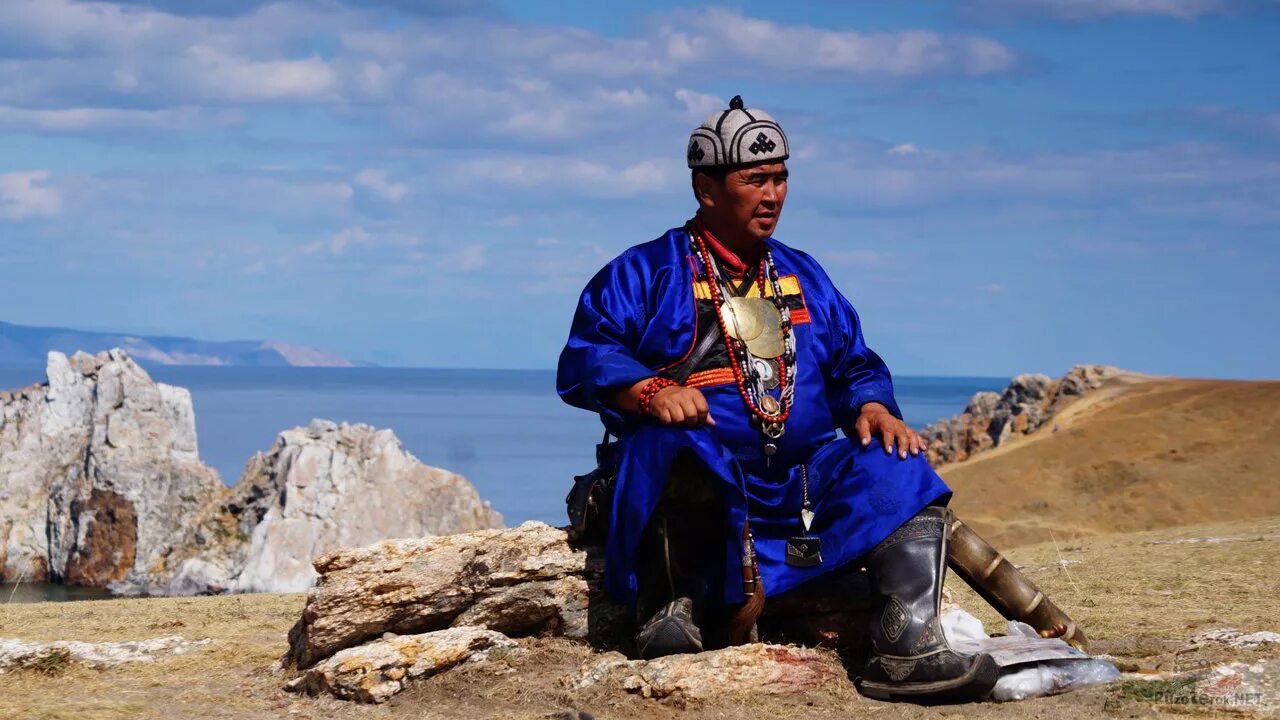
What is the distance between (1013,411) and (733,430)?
23.6 m

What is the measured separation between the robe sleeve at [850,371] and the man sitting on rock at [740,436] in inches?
0.4

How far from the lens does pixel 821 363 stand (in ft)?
23.2

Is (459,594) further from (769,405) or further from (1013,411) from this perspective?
(1013,411)

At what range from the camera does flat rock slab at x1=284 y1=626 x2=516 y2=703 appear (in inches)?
268

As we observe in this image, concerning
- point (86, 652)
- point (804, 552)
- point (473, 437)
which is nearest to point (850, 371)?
point (804, 552)

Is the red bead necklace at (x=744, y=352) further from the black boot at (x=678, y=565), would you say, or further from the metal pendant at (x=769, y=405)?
the black boot at (x=678, y=565)

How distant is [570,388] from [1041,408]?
76.6ft

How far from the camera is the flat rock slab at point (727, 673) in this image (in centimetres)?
628

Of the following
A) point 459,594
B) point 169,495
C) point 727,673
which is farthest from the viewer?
point 169,495

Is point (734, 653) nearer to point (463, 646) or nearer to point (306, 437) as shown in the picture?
point (463, 646)

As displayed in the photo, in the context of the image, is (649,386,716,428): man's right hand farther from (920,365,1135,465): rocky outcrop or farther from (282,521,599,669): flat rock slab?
(920,365,1135,465): rocky outcrop

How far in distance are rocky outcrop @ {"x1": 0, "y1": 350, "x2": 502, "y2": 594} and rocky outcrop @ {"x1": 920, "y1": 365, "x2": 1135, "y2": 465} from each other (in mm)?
10346

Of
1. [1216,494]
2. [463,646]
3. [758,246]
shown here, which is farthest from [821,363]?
[1216,494]

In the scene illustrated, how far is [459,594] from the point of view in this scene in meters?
7.29
